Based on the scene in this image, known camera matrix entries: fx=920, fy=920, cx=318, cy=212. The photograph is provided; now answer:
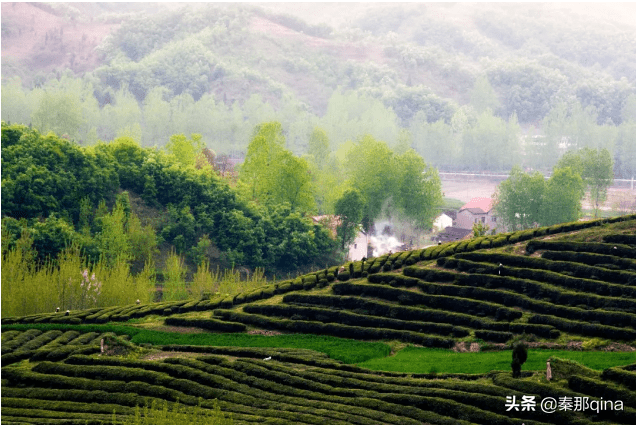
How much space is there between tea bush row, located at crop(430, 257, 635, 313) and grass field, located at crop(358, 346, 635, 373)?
16.8 ft

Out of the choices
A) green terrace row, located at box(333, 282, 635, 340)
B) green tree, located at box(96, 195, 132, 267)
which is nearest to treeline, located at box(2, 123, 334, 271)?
green tree, located at box(96, 195, 132, 267)

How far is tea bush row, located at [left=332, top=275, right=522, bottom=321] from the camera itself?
170ft

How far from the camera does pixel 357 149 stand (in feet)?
378

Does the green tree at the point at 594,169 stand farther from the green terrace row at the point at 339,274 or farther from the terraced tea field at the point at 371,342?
the terraced tea field at the point at 371,342

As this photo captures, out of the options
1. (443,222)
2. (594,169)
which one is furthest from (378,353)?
(594,169)

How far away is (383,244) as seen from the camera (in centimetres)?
10650

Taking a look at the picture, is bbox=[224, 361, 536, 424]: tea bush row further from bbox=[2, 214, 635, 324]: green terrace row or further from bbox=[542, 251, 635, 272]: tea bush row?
bbox=[542, 251, 635, 272]: tea bush row

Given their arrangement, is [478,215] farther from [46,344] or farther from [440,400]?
[440,400]

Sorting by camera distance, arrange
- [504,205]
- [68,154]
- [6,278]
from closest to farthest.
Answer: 1. [6,278]
2. [68,154]
3. [504,205]

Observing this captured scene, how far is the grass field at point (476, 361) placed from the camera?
43.0 metres

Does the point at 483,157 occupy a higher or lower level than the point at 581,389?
higher

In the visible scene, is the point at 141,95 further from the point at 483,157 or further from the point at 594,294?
the point at 594,294

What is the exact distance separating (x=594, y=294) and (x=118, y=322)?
28913 mm

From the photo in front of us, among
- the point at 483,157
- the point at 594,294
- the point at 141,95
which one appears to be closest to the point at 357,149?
the point at 483,157
